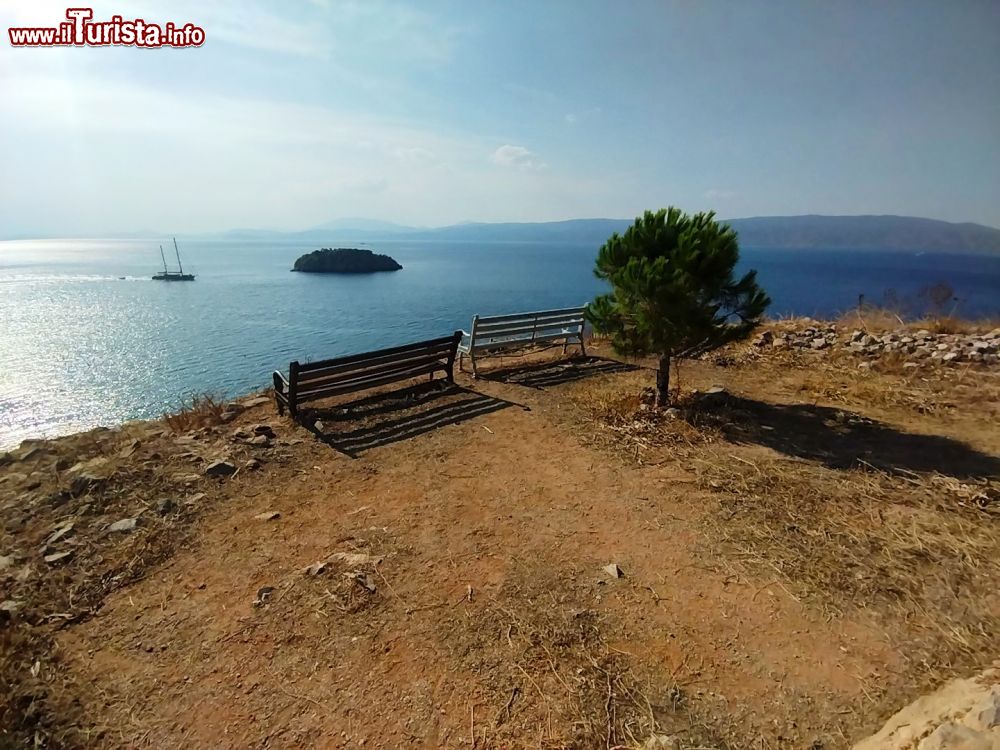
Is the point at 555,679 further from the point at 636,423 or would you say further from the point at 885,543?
the point at 636,423

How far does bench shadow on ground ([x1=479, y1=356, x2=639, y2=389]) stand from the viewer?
413 inches

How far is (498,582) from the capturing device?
4402mm

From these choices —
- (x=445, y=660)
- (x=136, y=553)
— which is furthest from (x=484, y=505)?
(x=136, y=553)

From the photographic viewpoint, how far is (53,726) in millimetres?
3080

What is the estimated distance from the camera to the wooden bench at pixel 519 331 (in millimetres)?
10812

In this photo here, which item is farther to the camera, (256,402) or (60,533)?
(256,402)

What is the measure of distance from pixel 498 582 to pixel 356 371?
5.44 meters

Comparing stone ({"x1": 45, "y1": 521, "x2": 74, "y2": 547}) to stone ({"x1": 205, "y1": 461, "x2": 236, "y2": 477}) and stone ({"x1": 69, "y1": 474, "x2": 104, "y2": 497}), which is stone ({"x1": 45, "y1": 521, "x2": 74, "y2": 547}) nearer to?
stone ({"x1": 69, "y1": 474, "x2": 104, "y2": 497})

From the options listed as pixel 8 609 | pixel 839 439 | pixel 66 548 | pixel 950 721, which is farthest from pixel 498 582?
pixel 839 439

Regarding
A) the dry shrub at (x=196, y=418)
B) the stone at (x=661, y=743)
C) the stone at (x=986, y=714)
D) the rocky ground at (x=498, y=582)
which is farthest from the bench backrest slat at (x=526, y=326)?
the stone at (x=986, y=714)

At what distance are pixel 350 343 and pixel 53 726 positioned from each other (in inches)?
1096

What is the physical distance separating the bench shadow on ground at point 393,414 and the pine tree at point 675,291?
9.18ft

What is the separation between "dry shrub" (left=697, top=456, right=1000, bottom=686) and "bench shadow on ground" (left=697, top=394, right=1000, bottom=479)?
418mm

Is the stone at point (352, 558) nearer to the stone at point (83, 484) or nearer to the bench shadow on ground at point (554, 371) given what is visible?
the stone at point (83, 484)
